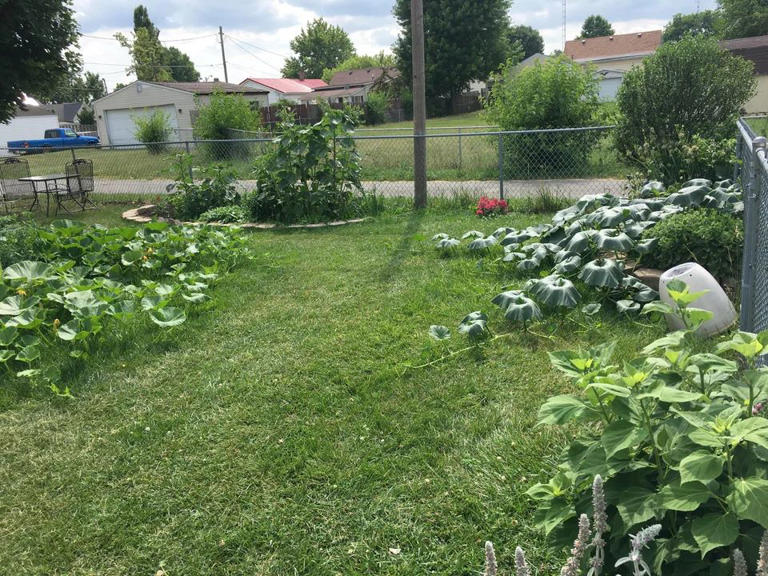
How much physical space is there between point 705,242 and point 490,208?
431 centimetres

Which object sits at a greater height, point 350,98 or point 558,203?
point 350,98

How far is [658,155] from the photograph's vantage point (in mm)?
6570

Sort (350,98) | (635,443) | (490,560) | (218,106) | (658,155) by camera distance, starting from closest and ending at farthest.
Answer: (490,560)
(635,443)
(658,155)
(218,106)
(350,98)

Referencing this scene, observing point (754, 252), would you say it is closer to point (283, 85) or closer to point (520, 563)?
point (520, 563)

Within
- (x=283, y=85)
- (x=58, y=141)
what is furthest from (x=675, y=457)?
(x=283, y=85)

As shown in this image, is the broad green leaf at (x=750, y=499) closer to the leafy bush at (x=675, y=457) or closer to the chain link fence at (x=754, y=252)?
the leafy bush at (x=675, y=457)

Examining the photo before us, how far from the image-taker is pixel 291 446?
2.94 meters

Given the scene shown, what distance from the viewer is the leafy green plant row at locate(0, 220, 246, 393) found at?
4098 mm

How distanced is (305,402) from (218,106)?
1976 cm

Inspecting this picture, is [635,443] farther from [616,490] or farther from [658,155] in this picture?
[658,155]

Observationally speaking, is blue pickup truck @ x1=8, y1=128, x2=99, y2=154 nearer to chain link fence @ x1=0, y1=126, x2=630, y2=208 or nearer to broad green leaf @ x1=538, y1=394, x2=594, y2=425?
chain link fence @ x1=0, y1=126, x2=630, y2=208

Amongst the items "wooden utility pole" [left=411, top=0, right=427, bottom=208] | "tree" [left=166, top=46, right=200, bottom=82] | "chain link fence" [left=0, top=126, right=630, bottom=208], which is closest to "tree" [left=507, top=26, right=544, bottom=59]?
"tree" [left=166, top=46, right=200, bottom=82]

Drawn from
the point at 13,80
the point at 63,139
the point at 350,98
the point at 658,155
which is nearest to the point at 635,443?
the point at 658,155

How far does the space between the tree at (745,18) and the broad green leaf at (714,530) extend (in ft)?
190
